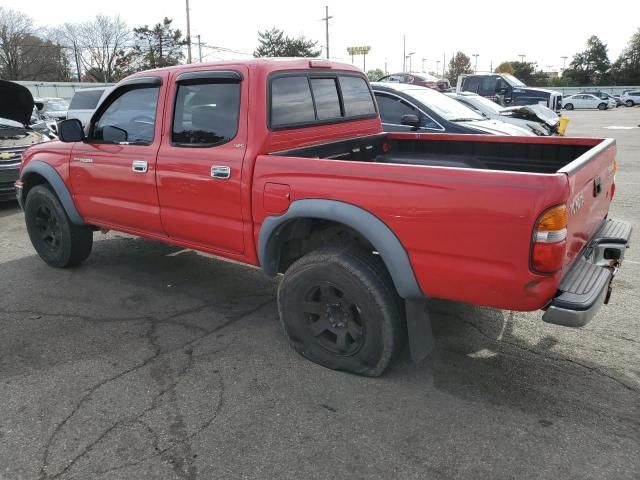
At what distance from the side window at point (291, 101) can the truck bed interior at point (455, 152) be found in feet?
0.78

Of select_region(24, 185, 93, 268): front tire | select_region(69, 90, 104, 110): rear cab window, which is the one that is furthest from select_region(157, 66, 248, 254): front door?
select_region(69, 90, 104, 110): rear cab window

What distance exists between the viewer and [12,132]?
9133 millimetres

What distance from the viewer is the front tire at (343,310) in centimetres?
312

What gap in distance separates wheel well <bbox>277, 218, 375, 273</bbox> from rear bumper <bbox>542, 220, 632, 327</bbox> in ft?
3.65

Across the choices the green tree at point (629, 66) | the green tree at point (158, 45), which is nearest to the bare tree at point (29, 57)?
the green tree at point (158, 45)

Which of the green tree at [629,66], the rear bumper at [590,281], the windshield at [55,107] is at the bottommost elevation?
the rear bumper at [590,281]

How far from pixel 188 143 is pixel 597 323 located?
335 cm

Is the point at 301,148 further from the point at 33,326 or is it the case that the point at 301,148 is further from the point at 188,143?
the point at 33,326

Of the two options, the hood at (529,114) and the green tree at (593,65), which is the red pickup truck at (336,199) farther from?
the green tree at (593,65)

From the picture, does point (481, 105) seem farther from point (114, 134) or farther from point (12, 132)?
point (12, 132)

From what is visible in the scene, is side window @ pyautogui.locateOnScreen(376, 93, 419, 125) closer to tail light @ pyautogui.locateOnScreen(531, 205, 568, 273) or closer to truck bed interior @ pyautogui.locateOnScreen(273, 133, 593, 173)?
truck bed interior @ pyautogui.locateOnScreen(273, 133, 593, 173)

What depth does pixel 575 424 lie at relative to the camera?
2840 millimetres

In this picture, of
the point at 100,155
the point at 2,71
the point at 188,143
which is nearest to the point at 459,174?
the point at 188,143

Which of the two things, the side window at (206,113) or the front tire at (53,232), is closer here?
the side window at (206,113)
